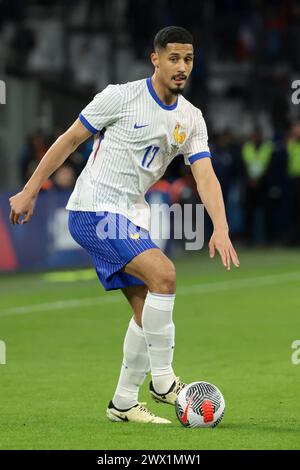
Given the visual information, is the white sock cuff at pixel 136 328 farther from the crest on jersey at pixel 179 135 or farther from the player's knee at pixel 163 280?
the crest on jersey at pixel 179 135

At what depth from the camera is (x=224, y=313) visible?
1457 cm

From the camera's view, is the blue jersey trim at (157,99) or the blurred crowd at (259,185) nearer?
the blue jersey trim at (157,99)

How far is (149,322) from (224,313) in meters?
7.02

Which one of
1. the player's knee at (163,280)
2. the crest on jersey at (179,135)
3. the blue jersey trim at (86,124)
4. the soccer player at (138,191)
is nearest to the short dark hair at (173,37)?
the soccer player at (138,191)

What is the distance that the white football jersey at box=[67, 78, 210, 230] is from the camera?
7.73 m

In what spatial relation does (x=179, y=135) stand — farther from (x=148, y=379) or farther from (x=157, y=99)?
(x=148, y=379)

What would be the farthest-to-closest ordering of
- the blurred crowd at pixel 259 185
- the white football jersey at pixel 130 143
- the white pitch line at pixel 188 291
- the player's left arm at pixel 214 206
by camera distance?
1. the blurred crowd at pixel 259 185
2. the white pitch line at pixel 188 291
3. the white football jersey at pixel 130 143
4. the player's left arm at pixel 214 206

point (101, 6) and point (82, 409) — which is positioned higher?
point (101, 6)

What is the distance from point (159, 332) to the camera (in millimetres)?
7621

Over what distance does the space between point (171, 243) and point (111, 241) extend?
13282 mm

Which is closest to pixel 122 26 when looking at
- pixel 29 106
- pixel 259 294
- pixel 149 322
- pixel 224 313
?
pixel 29 106

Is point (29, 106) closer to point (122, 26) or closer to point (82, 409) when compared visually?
point (122, 26)

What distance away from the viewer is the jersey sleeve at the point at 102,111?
766 cm

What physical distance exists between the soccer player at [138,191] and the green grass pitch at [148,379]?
416 mm
